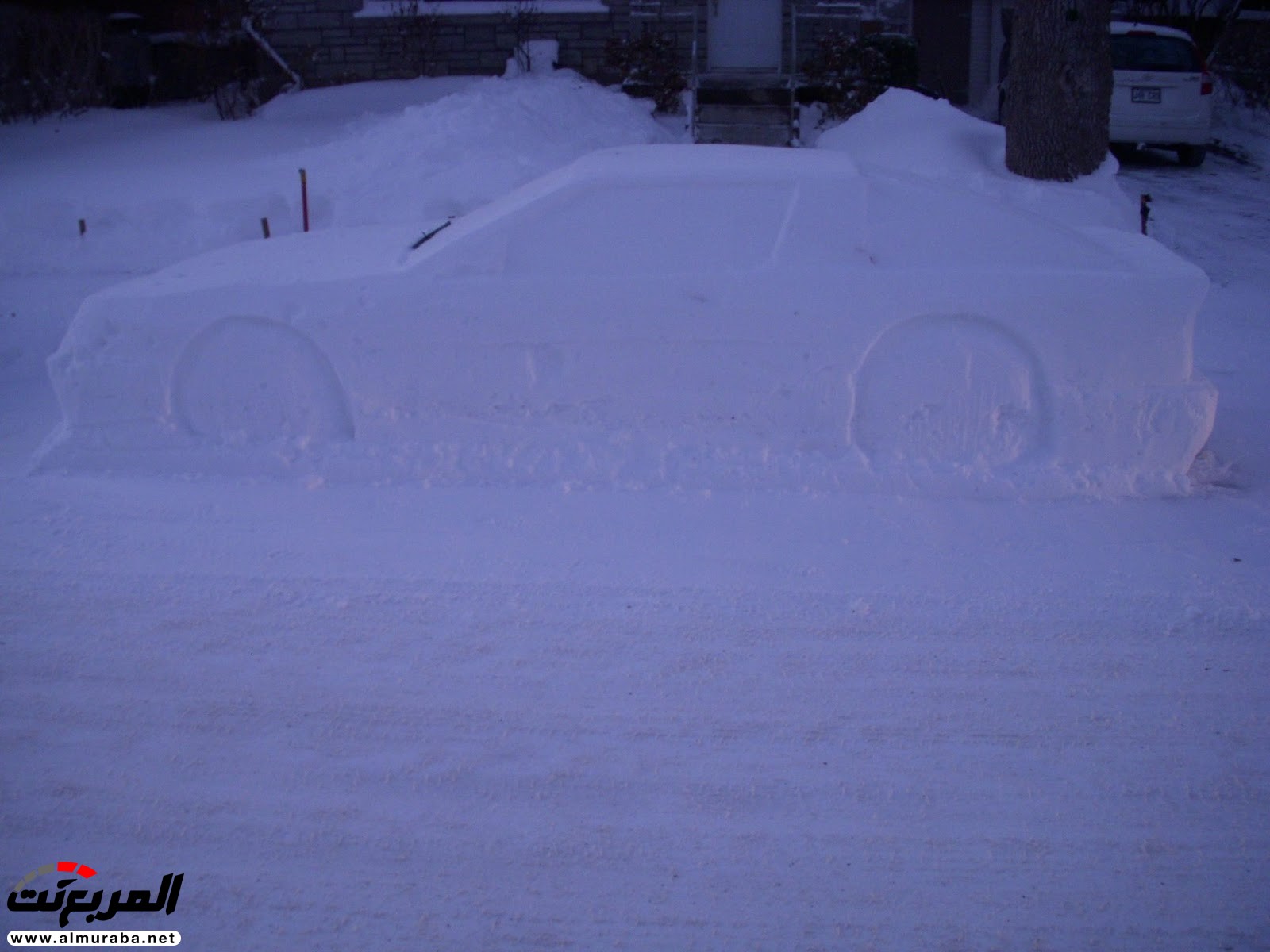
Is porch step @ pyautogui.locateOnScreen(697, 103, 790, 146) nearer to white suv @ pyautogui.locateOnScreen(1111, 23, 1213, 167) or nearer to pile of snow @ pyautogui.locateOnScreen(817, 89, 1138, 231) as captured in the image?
pile of snow @ pyautogui.locateOnScreen(817, 89, 1138, 231)

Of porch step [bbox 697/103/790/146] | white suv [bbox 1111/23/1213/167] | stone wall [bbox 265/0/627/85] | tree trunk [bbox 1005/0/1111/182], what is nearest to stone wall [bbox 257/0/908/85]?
stone wall [bbox 265/0/627/85]

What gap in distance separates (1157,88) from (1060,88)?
3.66 m

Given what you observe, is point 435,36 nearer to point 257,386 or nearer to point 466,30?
point 466,30

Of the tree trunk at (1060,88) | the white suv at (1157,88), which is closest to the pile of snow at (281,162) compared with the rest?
the tree trunk at (1060,88)

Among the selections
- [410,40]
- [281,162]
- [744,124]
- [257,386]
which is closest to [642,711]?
[257,386]

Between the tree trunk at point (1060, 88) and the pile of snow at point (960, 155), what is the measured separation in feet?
0.73

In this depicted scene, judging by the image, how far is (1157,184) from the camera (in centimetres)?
1374

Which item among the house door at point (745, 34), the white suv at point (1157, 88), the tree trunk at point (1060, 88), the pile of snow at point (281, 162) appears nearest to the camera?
the tree trunk at point (1060, 88)

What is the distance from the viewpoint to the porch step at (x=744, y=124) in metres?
14.4

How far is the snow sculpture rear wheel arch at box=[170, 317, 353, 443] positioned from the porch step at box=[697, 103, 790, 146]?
987 centimetres

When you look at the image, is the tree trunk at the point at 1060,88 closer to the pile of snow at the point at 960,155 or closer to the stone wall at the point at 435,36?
the pile of snow at the point at 960,155

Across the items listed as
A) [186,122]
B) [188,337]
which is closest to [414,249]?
[188,337]

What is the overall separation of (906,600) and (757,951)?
182 cm

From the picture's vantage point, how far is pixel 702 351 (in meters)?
5.17
